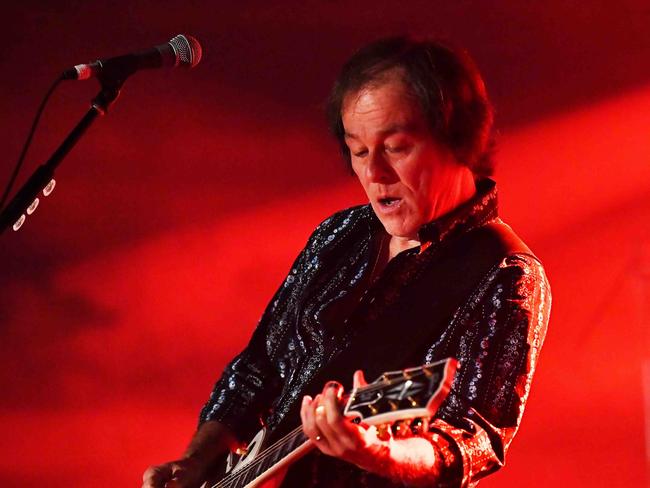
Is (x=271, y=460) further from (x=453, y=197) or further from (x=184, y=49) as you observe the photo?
(x=184, y=49)

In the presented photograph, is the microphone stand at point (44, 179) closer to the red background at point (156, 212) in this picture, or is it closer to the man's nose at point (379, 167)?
the man's nose at point (379, 167)

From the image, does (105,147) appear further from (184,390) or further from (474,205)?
(474,205)

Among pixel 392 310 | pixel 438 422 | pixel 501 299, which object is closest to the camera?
pixel 438 422

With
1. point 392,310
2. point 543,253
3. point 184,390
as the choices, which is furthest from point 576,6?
point 184,390

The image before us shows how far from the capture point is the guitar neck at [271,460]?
1493 millimetres

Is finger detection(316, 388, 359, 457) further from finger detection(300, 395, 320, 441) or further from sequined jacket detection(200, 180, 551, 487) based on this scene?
sequined jacket detection(200, 180, 551, 487)

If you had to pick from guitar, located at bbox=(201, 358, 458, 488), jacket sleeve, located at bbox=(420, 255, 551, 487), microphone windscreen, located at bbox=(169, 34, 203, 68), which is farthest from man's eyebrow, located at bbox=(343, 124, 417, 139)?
guitar, located at bbox=(201, 358, 458, 488)

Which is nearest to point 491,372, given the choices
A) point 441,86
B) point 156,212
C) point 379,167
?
point 379,167

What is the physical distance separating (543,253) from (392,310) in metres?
1.43

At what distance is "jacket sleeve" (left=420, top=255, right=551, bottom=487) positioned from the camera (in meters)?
1.49

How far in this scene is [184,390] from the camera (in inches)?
135

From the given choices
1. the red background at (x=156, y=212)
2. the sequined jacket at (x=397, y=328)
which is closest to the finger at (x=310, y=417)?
the sequined jacket at (x=397, y=328)

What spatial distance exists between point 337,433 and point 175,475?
0.80m

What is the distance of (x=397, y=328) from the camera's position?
1761 mm
